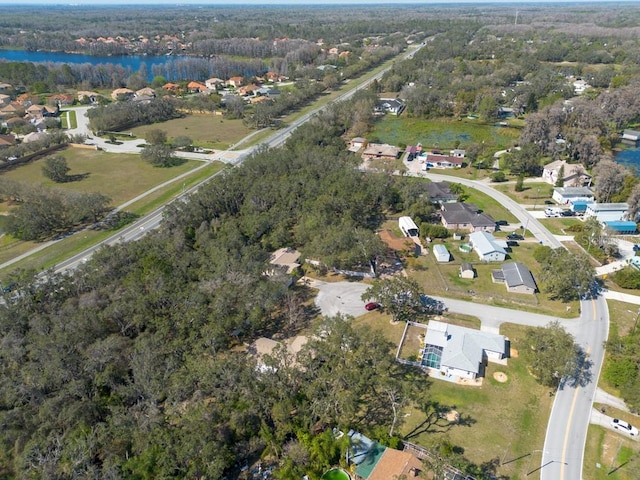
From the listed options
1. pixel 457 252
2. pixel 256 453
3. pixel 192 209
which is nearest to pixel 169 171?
pixel 192 209

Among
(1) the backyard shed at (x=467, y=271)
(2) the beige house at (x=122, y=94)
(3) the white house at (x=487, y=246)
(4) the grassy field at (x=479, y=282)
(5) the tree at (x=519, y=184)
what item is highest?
(2) the beige house at (x=122, y=94)

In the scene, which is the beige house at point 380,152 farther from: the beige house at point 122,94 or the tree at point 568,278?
the beige house at point 122,94

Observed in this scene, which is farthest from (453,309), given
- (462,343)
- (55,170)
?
(55,170)

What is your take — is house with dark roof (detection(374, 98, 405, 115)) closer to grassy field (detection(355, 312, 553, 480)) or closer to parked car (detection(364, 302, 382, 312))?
parked car (detection(364, 302, 382, 312))

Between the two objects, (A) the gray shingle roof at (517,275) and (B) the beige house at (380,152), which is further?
(B) the beige house at (380,152)

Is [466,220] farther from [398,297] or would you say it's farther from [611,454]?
[611,454]

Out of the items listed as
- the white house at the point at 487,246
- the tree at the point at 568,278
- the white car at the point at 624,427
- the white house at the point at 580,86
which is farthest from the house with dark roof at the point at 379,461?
the white house at the point at 580,86

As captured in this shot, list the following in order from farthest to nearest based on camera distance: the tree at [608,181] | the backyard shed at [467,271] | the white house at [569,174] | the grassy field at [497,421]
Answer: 1. the white house at [569,174]
2. the tree at [608,181]
3. the backyard shed at [467,271]
4. the grassy field at [497,421]

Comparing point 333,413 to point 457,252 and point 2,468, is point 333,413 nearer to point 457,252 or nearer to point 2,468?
point 2,468
